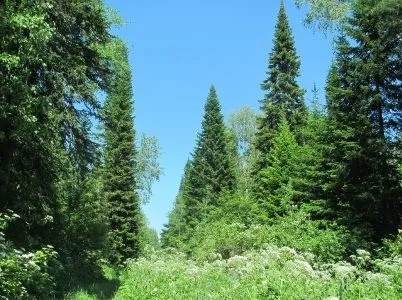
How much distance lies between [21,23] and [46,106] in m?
3.27

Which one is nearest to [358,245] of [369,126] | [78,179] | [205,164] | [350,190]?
[350,190]

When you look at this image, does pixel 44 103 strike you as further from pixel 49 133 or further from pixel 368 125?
pixel 368 125

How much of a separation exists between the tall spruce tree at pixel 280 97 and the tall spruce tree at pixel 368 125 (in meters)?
14.5

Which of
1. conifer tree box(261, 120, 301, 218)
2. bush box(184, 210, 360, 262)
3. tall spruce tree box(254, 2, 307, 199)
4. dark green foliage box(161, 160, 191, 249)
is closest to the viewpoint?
bush box(184, 210, 360, 262)

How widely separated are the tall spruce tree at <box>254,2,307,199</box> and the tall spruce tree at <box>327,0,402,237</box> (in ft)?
47.5

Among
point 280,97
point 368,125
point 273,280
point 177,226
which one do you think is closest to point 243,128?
point 177,226

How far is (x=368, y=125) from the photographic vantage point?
21172 millimetres

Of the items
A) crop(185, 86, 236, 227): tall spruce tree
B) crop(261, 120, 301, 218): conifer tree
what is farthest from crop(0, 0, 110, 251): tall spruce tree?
crop(185, 86, 236, 227): tall spruce tree

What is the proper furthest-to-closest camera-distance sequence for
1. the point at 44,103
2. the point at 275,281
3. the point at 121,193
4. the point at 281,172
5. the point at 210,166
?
the point at 210,166
the point at 121,193
the point at 281,172
the point at 44,103
the point at 275,281

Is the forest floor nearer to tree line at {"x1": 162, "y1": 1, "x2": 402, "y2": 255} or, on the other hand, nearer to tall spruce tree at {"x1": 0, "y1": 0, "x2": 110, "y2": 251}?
tall spruce tree at {"x1": 0, "y1": 0, "x2": 110, "y2": 251}

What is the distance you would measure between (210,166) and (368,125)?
31.4 meters

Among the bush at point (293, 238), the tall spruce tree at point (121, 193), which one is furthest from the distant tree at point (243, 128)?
the bush at point (293, 238)

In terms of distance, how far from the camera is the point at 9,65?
971 centimetres

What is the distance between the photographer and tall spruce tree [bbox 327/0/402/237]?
21125 millimetres
